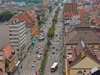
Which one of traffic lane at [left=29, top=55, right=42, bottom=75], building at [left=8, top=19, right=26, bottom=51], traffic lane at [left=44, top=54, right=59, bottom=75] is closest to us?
traffic lane at [left=44, top=54, right=59, bottom=75]

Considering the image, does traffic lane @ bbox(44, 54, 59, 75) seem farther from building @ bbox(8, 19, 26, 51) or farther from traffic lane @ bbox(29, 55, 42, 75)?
building @ bbox(8, 19, 26, 51)

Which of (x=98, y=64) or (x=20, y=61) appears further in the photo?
(x=20, y=61)

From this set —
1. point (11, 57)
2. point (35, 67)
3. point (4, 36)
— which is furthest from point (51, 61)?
point (4, 36)

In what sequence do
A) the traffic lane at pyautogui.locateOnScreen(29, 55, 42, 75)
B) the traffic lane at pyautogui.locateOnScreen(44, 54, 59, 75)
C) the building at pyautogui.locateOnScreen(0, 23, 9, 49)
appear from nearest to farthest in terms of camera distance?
1. the traffic lane at pyautogui.locateOnScreen(44, 54, 59, 75)
2. the traffic lane at pyautogui.locateOnScreen(29, 55, 42, 75)
3. the building at pyautogui.locateOnScreen(0, 23, 9, 49)

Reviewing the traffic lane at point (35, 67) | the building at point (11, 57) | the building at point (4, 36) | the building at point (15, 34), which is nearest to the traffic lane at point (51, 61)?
the traffic lane at point (35, 67)

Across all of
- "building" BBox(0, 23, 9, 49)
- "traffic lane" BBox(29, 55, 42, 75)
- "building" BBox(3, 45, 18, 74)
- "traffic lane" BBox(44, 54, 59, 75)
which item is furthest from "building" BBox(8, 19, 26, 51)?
"traffic lane" BBox(44, 54, 59, 75)

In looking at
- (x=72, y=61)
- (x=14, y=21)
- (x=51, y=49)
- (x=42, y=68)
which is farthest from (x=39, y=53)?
(x=72, y=61)

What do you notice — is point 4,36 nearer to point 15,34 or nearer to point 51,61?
point 15,34

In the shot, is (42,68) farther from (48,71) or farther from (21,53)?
(21,53)
